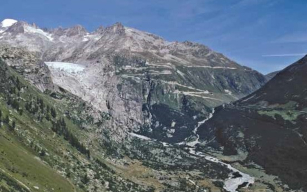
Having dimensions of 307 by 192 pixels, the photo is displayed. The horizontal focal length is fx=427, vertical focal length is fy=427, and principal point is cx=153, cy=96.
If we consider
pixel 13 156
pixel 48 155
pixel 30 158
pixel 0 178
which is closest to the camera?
pixel 0 178

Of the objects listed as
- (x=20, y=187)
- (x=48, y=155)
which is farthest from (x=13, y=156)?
(x=48, y=155)

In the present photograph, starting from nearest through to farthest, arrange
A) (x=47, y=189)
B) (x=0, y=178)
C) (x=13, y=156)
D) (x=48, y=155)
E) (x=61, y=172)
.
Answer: (x=0, y=178)
(x=47, y=189)
(x=13, y=156)
(x=61, y=172)
(x=48, y=155)

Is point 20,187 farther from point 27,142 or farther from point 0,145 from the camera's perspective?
point 27,142

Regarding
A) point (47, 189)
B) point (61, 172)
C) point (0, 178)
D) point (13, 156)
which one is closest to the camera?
point (0, 178)

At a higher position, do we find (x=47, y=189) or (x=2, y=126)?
(x=2, y=126)

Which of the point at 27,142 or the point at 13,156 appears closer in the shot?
the point at 13,156

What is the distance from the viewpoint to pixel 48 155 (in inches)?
7697

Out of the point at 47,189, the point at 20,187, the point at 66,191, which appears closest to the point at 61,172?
→ the point at 66,191

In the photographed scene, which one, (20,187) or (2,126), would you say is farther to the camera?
(2,126)

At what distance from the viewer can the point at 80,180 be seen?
19175 cm

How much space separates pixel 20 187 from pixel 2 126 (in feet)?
247

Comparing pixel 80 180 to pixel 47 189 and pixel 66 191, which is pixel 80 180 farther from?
pixel 47 189

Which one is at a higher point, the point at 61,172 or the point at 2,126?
the point at 2,126

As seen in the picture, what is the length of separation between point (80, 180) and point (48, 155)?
19023 millimetres
